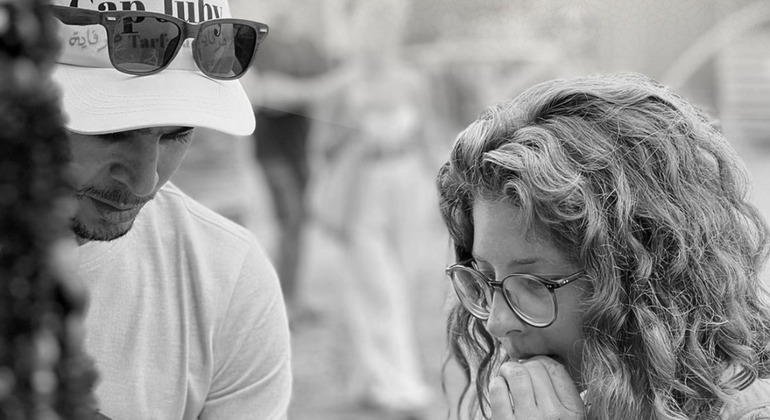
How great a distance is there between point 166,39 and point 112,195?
29 cm

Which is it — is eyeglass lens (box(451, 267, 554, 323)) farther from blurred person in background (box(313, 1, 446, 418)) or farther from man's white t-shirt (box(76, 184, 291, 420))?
blurred person in background (box(313, 1, 446, 418))

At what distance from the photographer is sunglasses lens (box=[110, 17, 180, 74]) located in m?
1.66

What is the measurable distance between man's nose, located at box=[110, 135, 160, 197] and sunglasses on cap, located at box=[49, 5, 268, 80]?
4.9 inches

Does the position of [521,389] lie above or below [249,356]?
above

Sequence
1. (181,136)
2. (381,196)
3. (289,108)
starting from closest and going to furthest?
(181,136) < (381,196) < (289,108)

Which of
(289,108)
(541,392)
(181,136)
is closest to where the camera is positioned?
(541,392)

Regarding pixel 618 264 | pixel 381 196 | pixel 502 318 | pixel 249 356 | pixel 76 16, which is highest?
pixel 76 16

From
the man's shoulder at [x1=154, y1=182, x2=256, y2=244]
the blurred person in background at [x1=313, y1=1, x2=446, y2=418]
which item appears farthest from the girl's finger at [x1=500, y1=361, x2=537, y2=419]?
the blurred person in background at [x1=313, y1=1, x2=446, y2=418]

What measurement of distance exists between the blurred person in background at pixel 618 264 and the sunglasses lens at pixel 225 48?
512 millimetres

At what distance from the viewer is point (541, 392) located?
5.18 ft

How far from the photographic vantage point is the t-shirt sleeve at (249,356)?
197 centimetres

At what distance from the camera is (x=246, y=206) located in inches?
263

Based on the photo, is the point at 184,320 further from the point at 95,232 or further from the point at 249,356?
the point at 95,232

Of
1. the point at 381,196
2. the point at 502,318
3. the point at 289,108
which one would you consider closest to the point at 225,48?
the point at 502,318
